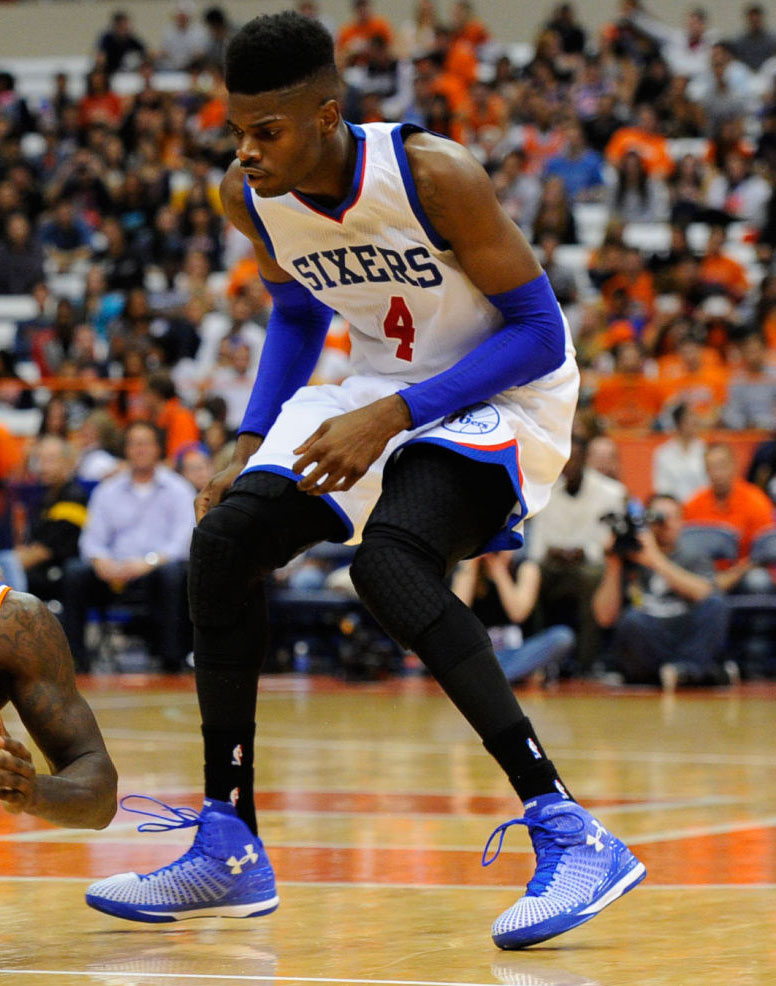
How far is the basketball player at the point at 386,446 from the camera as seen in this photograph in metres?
3.13

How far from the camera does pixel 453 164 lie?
10.5 feet

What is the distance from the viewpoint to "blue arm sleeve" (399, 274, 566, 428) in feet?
10.7

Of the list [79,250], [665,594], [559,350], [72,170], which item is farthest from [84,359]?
[559,350]

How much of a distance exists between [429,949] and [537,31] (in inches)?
747

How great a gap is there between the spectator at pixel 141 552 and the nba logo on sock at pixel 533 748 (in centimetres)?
753

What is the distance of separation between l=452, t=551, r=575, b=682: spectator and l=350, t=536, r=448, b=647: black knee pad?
248 inches

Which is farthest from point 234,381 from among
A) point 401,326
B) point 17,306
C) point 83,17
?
point 83,17

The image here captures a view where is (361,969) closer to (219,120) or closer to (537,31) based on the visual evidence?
(219,120)

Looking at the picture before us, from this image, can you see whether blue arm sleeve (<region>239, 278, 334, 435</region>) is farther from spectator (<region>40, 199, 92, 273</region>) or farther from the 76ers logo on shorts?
spectator (<region>40, 199, 92, 273</region>)

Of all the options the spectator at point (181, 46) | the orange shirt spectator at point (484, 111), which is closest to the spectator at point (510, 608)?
the orange shirt spectator at point (484, 111)

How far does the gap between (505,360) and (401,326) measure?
0.26 meters

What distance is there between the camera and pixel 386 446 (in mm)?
3301

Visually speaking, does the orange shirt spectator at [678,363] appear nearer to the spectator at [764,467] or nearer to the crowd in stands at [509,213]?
the crowd in stands at [509,213]

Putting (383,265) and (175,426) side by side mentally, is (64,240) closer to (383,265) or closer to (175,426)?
(175,426)
